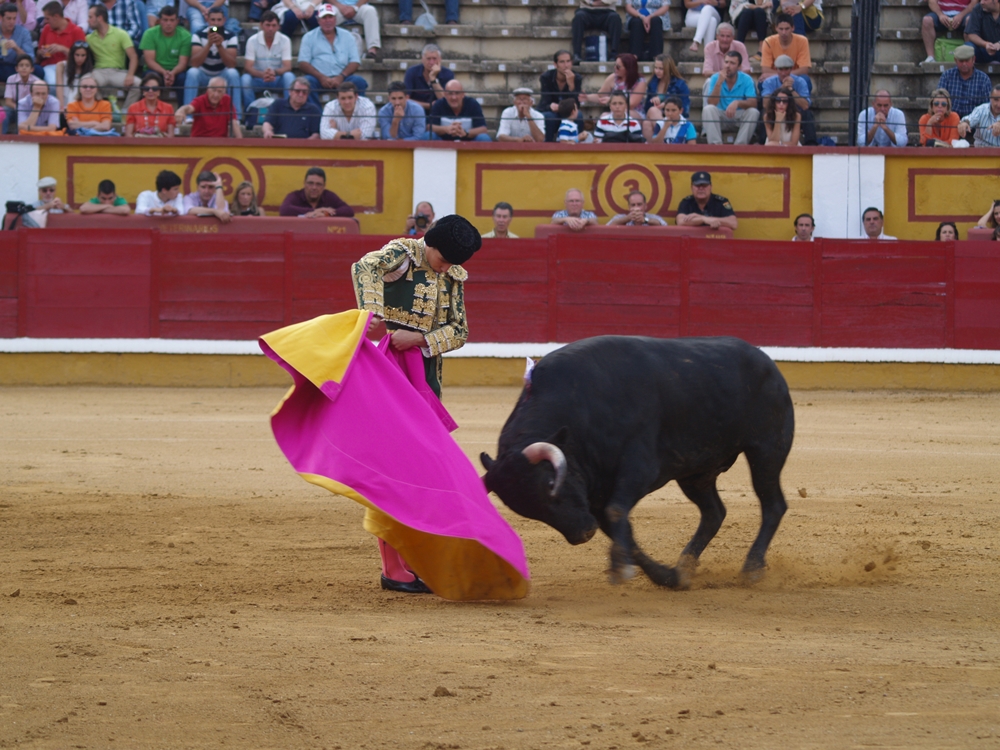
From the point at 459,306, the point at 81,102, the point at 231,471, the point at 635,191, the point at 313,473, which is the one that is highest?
the point at 81,102

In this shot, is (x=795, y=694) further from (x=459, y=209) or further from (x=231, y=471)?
(x=459, y=209)

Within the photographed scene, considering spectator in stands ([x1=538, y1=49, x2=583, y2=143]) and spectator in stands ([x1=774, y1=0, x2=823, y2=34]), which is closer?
spectator in stands ([x1=538, y1=49, x2=583, y2=143])

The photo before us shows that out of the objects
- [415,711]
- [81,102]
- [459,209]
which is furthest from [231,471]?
[81,102]

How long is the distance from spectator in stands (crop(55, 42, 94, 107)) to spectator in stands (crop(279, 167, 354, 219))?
7.32 feet

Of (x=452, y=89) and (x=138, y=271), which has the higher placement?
(x=452, y=89)

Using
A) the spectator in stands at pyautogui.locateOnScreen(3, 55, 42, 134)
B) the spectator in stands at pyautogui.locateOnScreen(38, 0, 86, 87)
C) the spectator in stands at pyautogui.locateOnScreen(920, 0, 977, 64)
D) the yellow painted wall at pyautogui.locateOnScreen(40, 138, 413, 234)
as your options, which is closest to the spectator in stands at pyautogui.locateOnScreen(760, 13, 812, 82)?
the spectator in stands at pyautogui.locateOnScreen(920, 0, 977, 64)

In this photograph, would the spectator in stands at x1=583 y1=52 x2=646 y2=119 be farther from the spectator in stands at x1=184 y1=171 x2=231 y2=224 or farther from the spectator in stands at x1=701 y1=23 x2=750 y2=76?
the spectator in stands at x1=184 y1=171 x2=231 y2=224

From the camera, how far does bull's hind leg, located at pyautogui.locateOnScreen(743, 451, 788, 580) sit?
403 centimetres

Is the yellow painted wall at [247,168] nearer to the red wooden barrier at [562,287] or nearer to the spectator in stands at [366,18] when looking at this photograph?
the red wooden barrier at [562,287]

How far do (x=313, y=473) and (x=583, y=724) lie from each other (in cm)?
141

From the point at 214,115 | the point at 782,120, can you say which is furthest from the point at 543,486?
the point at 214,115

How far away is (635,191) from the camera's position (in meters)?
10.3

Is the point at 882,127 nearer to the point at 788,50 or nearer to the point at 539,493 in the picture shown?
the point at 788,50

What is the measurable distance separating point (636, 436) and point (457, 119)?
7.32 meters
